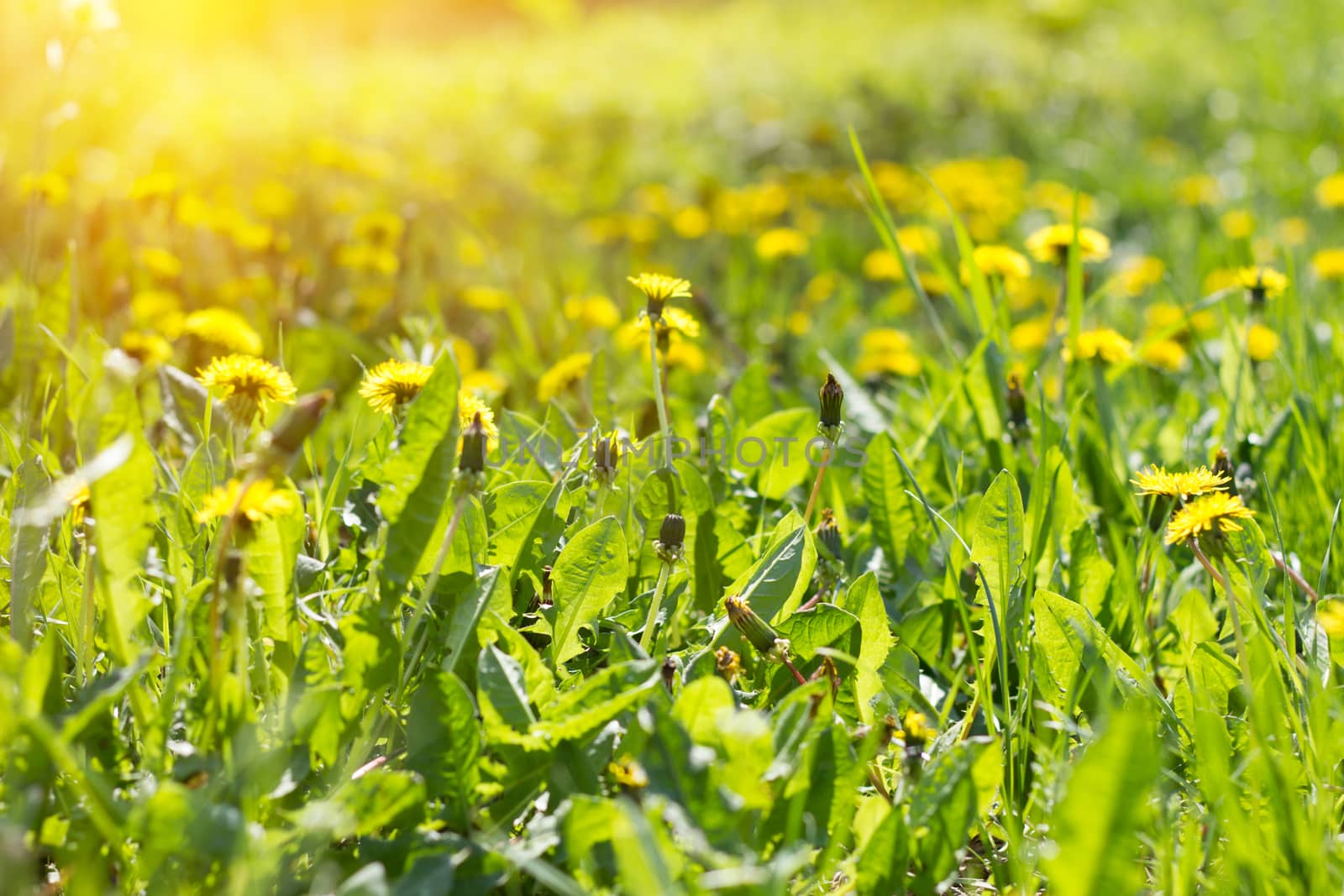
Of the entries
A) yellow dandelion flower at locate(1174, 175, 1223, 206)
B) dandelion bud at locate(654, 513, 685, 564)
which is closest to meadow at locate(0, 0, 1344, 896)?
dandelion bud at locate(654, 513, 685, 564)

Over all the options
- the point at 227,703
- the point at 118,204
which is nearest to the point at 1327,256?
the point at 227,703

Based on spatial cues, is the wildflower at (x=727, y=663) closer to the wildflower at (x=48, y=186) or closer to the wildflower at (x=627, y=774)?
the wildflower at (x=627, y=774)

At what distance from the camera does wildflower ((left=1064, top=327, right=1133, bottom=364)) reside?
1.92m

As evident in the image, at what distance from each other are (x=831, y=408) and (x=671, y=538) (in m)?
0.27

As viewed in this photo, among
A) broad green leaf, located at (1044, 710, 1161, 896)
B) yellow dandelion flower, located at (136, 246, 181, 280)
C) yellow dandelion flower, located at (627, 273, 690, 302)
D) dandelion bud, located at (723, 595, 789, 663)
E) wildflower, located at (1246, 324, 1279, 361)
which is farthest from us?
yellow dandelion flower, located at (136, 246, 181, 280)

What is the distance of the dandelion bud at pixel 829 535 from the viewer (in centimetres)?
146

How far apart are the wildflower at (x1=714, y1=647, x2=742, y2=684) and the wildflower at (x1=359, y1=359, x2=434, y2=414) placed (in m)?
0.47

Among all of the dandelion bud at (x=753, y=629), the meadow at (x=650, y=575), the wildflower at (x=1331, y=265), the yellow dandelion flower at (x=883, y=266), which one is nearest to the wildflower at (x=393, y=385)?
the meadow at (x=650, y=575)

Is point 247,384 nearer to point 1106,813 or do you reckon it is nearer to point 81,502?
point 81,502

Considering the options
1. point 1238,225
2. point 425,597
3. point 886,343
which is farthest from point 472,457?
point 1238,225

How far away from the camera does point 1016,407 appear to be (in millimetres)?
1679

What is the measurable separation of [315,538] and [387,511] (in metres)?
0.40

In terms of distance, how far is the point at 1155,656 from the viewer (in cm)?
137

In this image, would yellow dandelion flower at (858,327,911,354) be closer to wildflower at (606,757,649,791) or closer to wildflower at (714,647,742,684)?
wildflower at (714,647,742,684)
